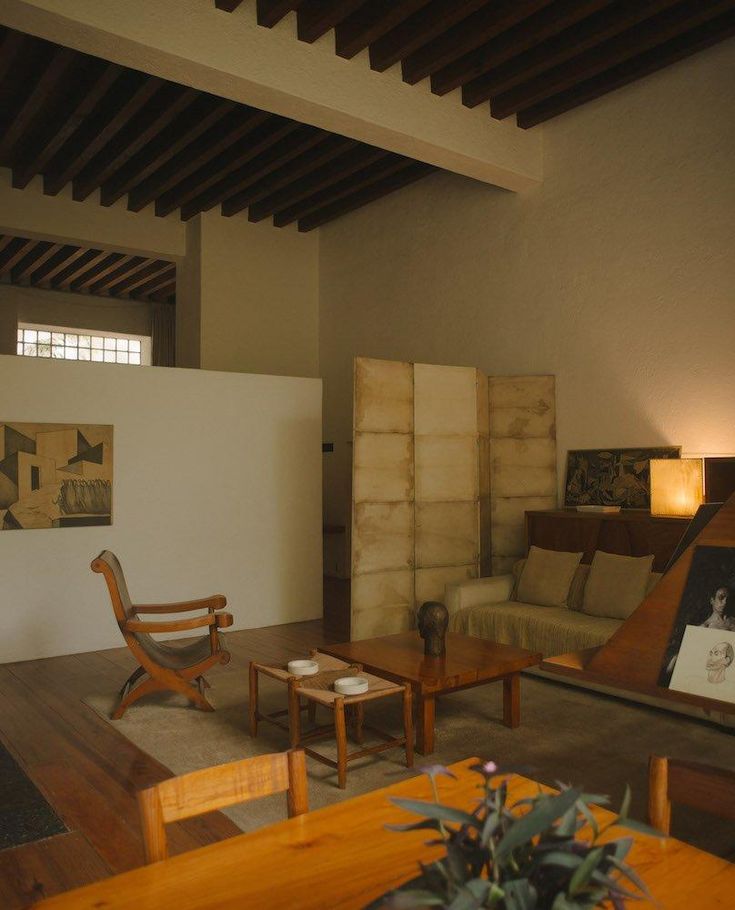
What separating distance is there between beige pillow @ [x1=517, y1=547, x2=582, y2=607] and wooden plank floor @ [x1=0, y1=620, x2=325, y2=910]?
1.85 metres

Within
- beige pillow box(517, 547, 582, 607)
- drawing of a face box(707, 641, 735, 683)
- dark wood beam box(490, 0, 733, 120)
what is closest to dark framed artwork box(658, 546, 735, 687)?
drawing of a face box(707, 641, 735, 683)

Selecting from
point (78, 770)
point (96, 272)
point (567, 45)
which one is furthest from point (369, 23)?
point (96, 272)

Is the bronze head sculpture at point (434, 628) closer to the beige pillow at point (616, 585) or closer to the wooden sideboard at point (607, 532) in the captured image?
the beige pillow at point (616, 585)

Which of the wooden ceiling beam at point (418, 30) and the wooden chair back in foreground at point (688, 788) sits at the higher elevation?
the wooden ceiling beam at point (418, 30)

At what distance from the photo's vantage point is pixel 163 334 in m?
12.9

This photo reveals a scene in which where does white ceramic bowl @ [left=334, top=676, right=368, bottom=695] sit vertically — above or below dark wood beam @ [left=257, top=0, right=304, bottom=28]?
below

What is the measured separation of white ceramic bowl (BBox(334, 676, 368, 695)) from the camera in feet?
11.9

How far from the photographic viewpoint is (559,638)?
199 inches

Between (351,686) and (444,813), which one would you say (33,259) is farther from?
(444,813)

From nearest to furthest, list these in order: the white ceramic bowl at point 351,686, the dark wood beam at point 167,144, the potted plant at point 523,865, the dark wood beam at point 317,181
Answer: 1. the potted plant at point 523,865
2. the white ceramic bowl at point 351,686
3. the dark wood beam at point 167,144
4. the dark wood beam at point 317,181

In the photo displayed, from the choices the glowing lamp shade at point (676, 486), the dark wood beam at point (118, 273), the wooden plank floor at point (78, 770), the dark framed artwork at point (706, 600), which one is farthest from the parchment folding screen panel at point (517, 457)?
the dark wood beam at point (118, 273)

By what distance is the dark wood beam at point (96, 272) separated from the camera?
10.8 meters

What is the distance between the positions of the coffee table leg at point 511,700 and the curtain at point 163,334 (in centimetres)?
977

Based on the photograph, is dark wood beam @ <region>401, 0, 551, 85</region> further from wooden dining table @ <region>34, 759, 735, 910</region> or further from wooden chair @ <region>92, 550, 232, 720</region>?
wooden dining table @ <region>34, 759, 735, 910</region>
